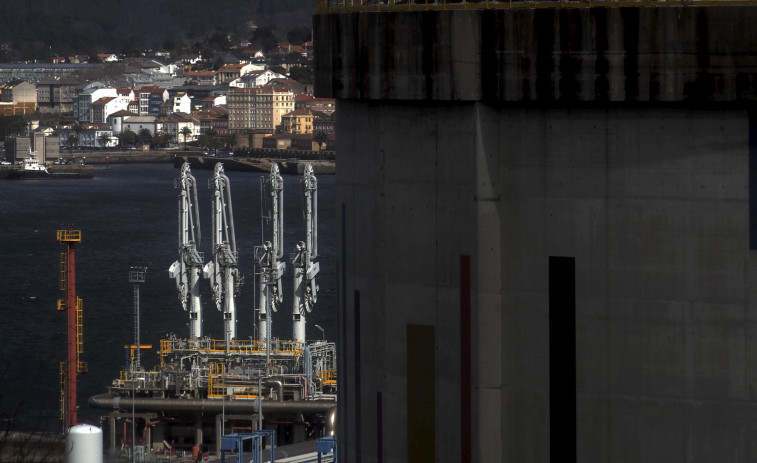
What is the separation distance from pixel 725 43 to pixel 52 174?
89.2 meters

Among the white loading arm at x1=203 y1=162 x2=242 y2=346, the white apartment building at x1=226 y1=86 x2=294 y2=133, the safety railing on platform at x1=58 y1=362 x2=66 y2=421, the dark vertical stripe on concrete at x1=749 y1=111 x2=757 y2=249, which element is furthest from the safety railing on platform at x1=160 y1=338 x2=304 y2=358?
the white apartment building at x1=226 y1=86 x2=294 y2=133

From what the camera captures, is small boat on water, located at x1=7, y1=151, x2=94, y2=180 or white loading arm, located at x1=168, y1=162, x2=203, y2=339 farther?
small boat on water, located at x1=7, y1=151, x2=94, y2=180

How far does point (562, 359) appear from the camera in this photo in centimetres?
754

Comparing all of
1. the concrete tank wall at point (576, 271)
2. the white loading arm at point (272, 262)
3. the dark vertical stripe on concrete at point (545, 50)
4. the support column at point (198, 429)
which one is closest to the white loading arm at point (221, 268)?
the white loading arm at point (272, 262)

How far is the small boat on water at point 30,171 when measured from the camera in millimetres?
94562

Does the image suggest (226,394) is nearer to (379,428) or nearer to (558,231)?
(379,428)

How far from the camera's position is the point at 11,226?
58.7 metres

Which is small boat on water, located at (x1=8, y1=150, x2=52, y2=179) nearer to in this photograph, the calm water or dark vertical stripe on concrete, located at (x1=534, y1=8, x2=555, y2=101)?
the calm water

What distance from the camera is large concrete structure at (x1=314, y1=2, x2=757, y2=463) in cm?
725

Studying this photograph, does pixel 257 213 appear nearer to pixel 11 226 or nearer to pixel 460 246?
pixel 11 226

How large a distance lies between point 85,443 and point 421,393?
641 cm

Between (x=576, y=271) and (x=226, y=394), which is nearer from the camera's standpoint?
(x=576, y=271)

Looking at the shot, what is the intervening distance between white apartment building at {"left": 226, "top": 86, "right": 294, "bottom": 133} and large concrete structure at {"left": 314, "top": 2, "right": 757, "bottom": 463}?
11697 centimetres

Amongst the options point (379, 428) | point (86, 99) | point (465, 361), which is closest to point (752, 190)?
point (465, 361)
